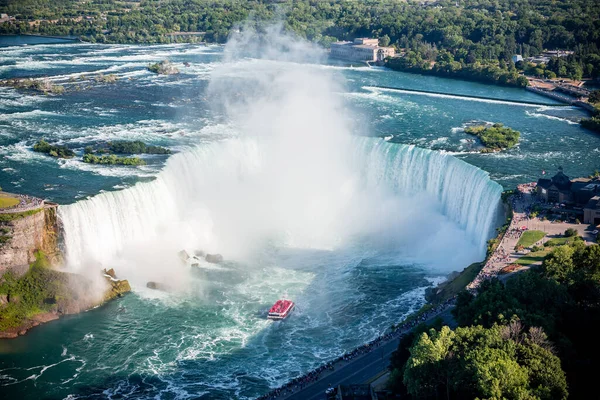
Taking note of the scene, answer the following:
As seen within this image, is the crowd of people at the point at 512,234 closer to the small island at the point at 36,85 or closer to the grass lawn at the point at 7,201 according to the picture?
the grass lawn at the point at 7,201

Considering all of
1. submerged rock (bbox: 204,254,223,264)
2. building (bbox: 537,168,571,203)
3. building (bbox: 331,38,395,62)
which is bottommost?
submerged rock (bbox: 204,254,223,264)

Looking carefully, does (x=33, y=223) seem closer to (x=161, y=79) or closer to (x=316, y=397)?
(x=316, y=397)

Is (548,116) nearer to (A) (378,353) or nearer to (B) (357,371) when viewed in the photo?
(A) (378,353)

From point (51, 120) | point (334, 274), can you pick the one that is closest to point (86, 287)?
point (334, 274)

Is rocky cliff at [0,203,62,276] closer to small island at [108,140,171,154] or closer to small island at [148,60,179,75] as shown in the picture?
small island at [108,140,171,154]

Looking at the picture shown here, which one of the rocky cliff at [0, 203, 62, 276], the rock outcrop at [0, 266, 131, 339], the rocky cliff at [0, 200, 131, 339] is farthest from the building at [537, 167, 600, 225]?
the rocky cliff at [0, 203, 62, 276]

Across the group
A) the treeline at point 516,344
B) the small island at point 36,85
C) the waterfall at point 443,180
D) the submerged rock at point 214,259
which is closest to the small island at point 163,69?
the small island at point 36,85
